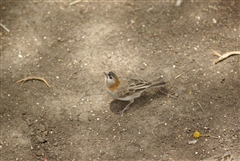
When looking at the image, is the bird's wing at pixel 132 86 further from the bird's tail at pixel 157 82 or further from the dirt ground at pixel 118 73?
the dirt ground at pixel 118 73

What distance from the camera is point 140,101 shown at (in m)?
7.89

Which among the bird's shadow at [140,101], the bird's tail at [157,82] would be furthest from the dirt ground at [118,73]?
the bird's tail at [157,82]

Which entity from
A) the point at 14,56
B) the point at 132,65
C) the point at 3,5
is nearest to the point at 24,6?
the point at 3,5

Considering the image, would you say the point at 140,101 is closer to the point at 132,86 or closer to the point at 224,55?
the point at 132,86

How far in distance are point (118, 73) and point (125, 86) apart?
2.59 ft

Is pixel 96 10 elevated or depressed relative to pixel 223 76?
elevated

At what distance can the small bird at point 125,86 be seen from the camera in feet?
24.6

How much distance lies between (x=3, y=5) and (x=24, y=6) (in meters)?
0.53

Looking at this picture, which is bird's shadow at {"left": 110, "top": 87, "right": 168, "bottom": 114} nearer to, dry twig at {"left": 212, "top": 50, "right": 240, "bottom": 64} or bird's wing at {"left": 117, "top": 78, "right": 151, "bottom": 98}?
bird's wing at {"left": 117, "top": 78, "right": 151, "bottom": 98}

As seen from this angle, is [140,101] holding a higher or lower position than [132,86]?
lower

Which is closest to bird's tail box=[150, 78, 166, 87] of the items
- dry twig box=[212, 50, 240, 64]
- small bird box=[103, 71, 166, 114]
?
small bird box=[103, 71, 166, 114]

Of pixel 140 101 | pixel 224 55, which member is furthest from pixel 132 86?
pixel 224 55

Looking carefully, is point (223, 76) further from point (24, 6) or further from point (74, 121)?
point (24, 6)

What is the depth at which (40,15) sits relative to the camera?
31.0ft
